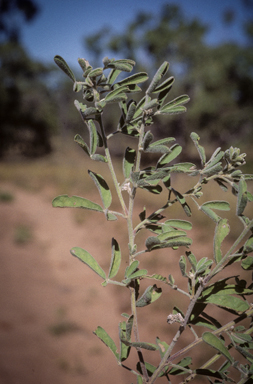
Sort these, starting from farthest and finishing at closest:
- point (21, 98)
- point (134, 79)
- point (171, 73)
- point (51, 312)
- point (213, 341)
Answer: point (21, 98) → point (171, 73) → point (51, 312) → point (134, 79) → point (213, 341)

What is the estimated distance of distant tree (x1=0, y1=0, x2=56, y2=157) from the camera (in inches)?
414

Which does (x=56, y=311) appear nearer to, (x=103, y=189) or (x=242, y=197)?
(x=103, y=189)

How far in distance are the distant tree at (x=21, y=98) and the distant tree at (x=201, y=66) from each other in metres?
3.17

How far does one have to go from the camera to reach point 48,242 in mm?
4984

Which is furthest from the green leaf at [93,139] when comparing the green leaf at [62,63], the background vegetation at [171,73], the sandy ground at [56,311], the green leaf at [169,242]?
the background vegetation at [171,73]

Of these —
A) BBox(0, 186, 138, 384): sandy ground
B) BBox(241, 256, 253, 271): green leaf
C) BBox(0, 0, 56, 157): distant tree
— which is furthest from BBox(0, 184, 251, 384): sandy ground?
BBox(0, 0, 56, 157): distant tree

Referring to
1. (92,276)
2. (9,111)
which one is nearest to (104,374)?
(92,276)

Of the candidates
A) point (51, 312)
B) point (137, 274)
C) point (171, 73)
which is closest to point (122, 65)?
point (137, 274)

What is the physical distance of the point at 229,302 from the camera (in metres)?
0.52

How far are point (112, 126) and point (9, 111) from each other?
4.50 m

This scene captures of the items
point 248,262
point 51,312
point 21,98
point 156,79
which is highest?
point 21,98

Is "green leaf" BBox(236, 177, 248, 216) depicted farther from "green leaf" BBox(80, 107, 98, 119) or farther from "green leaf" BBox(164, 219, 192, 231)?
"green leaf" BBox(80, 107, 98, 119)

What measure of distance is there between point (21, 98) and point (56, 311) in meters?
9.51

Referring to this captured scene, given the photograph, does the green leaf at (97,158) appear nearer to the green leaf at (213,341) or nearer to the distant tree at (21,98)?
the green leaf at (213,341)
